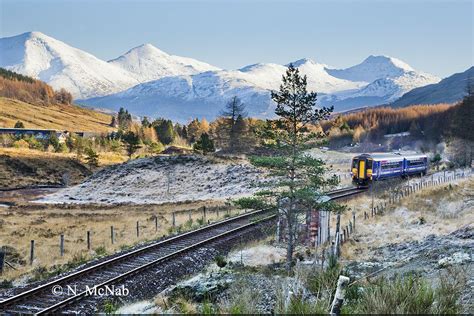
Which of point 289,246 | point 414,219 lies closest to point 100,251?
point 289,246

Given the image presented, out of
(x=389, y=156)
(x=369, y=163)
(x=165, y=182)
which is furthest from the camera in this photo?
(x=165, y=182)

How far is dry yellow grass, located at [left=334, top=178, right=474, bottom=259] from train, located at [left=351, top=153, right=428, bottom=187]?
35.1ft

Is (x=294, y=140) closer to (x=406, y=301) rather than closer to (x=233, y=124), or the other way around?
(x=406, y=301)

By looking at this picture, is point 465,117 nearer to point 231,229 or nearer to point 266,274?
point 231,229

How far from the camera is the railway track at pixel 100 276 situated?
43.6ft

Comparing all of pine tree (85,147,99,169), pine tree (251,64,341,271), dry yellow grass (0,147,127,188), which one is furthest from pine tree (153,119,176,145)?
pine tree (251,64,341,271)

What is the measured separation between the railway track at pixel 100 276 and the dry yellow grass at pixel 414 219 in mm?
5843

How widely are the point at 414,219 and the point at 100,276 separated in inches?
739

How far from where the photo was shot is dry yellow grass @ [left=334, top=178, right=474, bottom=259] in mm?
22878

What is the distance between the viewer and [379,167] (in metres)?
48.1

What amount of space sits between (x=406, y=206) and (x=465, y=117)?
1425 inches

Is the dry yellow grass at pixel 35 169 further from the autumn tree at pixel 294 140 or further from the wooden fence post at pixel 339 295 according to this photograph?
the wooden fence post at pixel 339 295

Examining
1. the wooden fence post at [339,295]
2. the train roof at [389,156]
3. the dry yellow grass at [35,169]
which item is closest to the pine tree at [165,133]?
the dry yellow grass at [35,169]

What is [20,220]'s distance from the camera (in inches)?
1436
